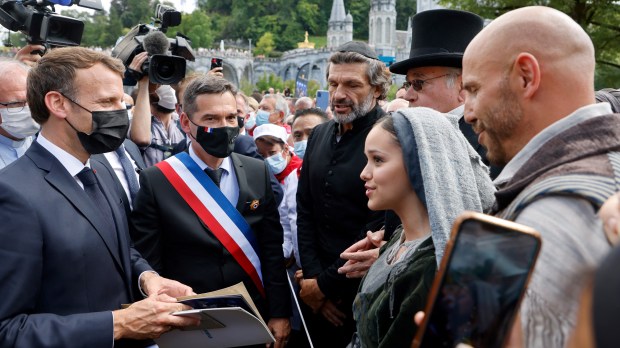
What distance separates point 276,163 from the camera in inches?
236

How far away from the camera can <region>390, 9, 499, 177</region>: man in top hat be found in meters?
4.08

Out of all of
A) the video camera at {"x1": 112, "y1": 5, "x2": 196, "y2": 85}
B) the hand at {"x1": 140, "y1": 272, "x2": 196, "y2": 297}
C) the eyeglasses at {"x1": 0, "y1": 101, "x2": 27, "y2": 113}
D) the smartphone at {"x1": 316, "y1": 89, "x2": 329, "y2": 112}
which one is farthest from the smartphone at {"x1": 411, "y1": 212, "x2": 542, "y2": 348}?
the smartphone at {"x1": 316, "y1": 89, "x2": 329, "y2": 112}

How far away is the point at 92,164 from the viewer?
332 centimetres

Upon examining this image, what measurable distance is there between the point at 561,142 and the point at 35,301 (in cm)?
221

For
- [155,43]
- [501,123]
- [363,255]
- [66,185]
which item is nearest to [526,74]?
[501,123]

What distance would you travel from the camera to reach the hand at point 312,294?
13.4 ft

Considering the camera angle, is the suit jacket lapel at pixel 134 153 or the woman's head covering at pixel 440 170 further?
the suit jacket lapel at pixel 134 153

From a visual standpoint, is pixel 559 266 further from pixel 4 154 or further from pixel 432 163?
pixel 4 154

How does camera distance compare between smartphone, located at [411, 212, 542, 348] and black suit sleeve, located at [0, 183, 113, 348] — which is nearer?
smartphone, located at [411, 212, 542, 348]

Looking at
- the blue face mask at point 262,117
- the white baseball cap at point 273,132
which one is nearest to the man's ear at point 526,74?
the white baseball cap at point 273,132

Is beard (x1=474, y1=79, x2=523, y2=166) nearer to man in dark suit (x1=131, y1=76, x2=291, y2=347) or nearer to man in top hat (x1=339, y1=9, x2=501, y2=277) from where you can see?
man in top hat (x1=339, y1=9, x2=501, y2=277)

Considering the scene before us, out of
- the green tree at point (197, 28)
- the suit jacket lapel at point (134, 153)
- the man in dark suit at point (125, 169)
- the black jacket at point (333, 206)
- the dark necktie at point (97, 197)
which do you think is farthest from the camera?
the green tree at point (197, 28)

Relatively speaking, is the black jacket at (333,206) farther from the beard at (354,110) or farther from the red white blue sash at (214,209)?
the red white blue sash at (214,209)

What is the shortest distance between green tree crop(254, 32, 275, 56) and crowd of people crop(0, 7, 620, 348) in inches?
3953
